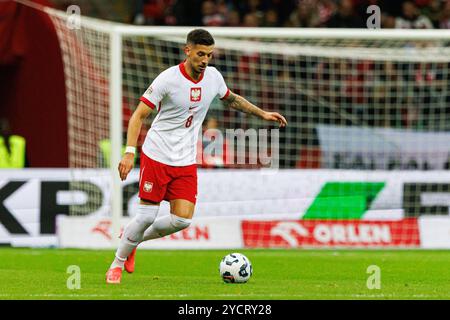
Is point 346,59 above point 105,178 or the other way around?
above

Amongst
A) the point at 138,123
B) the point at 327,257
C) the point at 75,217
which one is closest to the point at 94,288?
the point at 138,123

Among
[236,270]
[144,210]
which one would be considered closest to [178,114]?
[144,210]

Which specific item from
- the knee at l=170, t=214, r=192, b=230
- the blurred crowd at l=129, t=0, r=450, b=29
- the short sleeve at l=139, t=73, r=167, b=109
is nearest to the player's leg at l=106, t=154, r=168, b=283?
the knee at l=170, t=214, r=192, b=230

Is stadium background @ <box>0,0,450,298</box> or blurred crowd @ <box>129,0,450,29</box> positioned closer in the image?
stadium background @ <box>0,0,450,298</box>

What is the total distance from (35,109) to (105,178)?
3.72 metres

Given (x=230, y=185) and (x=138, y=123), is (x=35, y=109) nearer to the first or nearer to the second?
(x=230, y=185)

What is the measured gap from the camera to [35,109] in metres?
19.7

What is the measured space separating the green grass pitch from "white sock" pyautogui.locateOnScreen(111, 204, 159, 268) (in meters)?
0.25

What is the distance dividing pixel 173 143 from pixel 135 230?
0.87m

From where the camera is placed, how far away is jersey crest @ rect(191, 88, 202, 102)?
10.2 meters

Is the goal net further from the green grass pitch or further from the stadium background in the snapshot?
the green grass pitch

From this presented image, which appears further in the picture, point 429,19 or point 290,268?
point 429,19

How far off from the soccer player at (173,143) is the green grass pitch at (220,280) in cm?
55

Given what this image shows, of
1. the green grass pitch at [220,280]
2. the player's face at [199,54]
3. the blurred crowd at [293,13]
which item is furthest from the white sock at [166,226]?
the blurred crowd at [293,13]
